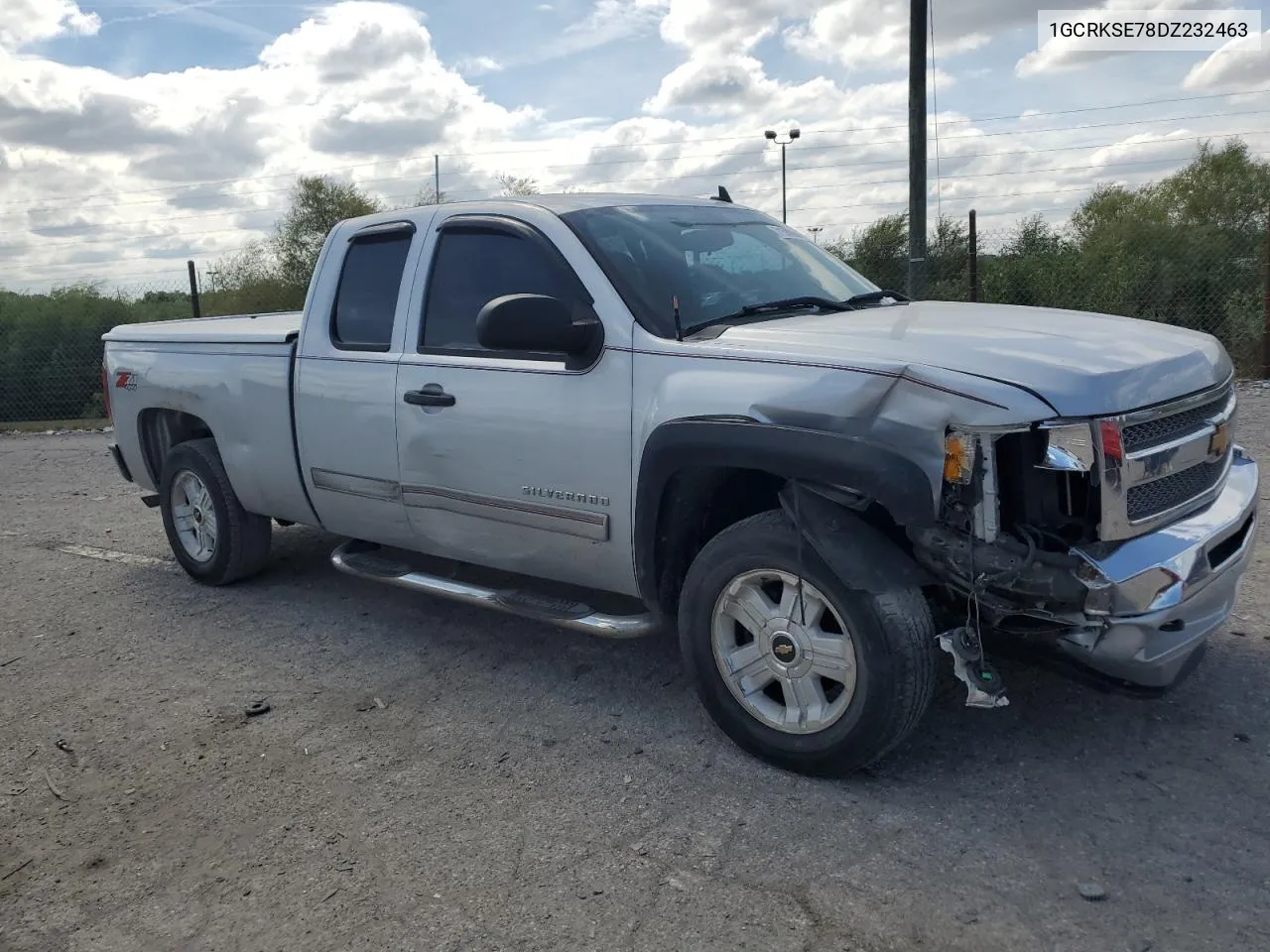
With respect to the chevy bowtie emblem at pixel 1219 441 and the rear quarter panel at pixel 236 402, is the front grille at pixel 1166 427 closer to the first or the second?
the chevy bowtie emblem at pixel 1219 441

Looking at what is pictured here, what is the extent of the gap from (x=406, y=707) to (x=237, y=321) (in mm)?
3332

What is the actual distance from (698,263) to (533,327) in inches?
31.9

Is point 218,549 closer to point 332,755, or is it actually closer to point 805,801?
point 332,755

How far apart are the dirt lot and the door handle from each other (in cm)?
116

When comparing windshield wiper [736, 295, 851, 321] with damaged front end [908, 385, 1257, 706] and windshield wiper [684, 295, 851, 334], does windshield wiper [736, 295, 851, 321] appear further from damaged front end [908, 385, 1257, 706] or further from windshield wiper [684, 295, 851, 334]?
damaged front end [908, 385, 1257, 706]

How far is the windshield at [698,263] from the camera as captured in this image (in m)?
3.96

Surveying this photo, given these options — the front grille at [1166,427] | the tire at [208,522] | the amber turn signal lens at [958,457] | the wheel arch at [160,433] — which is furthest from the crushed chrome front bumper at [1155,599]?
the wheel arch at [160,433]

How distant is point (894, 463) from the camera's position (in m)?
3.05

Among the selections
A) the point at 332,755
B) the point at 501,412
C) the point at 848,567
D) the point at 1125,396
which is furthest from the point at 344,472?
the point at 1125,396

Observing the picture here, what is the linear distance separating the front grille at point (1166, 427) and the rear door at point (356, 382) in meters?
2.88

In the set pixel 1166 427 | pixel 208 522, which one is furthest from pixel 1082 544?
pixel 208 522

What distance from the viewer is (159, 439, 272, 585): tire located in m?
5.77

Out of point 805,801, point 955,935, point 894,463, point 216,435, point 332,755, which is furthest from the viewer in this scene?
point 216,435

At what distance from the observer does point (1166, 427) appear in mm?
3260
